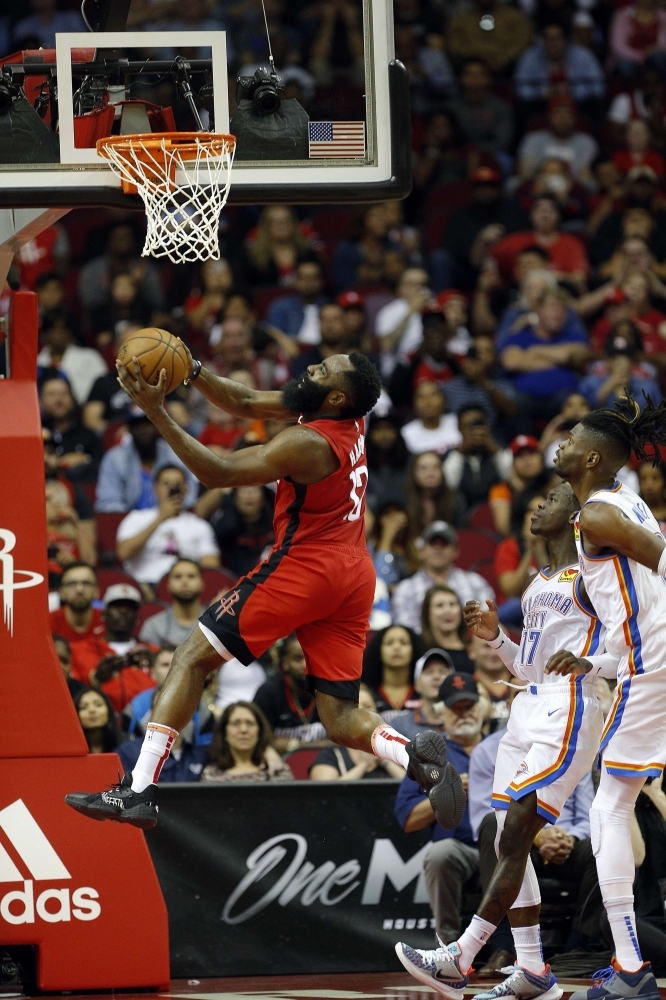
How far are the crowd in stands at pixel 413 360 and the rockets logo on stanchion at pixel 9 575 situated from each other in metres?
1.56

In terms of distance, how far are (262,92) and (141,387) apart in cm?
153

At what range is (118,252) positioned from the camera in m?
14.3

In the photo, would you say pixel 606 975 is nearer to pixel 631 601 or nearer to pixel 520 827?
pixel 520 827

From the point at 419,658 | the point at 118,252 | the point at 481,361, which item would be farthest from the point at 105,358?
the point at 419,658

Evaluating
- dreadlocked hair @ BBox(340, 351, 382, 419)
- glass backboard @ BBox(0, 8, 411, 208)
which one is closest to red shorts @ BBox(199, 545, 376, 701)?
dreadlocked hair @ BBox(340, 351, 382, 419)

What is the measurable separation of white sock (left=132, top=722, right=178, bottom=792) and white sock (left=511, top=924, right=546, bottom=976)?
1680 mm

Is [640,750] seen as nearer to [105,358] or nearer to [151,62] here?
[151,62]

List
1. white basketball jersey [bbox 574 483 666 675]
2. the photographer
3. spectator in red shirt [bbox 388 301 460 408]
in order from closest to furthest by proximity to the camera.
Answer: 1. white basketball jersey [bbox 574 483 666 675]
2. the photographer
3. spectator in red shirt [bbox 388 301 460 408]

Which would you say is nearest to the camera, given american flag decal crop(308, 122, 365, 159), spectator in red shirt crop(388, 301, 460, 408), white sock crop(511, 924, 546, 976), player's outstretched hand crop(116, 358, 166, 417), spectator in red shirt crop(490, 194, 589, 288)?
player's outstretched hand crop(116, 358, 166, 417)

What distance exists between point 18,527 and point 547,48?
38.5 ft

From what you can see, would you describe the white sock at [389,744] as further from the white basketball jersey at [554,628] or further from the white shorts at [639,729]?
the white shorts at [639,729]

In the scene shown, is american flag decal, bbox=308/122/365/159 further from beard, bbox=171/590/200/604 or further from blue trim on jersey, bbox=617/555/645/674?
beard, bbox=171/590/200/604

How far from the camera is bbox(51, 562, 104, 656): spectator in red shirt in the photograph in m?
10.0

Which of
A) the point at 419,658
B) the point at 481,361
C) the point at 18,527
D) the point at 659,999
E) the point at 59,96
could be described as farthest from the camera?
the point at 481,361
